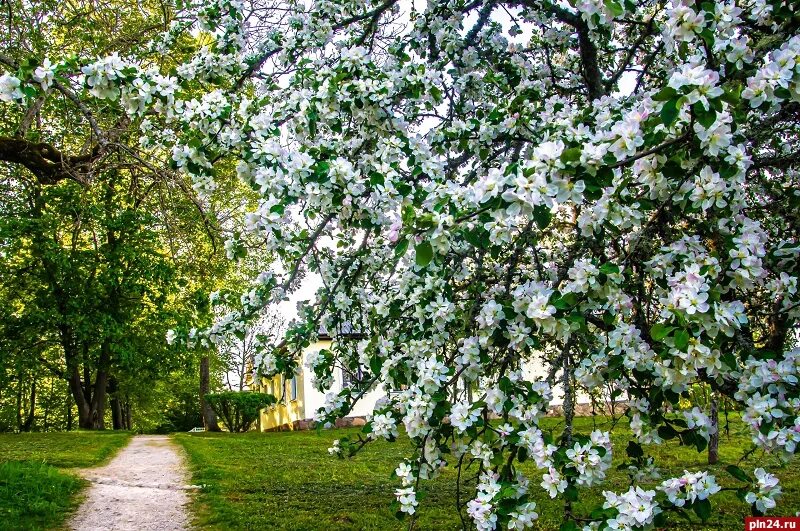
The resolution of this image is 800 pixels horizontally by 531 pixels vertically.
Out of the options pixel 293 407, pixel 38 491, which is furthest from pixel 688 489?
pixel 293 407

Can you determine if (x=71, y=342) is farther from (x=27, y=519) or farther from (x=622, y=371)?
(x=622, y=371)

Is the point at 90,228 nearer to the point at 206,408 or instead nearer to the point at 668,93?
the point at 668,93

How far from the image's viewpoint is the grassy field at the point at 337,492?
590 cm

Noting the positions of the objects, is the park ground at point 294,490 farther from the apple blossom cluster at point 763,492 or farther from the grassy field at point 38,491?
the apple blossom cluster at point 763,492

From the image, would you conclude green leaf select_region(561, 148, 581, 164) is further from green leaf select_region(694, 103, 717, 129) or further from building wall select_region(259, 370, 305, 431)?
building wall select_region(259, 370, 305, 431)

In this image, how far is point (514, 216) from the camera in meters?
2.07

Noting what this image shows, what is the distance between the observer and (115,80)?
2.83 m

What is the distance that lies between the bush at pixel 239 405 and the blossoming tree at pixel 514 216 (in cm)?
1907

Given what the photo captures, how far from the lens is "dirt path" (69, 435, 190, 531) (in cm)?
585

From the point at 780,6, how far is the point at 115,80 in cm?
279

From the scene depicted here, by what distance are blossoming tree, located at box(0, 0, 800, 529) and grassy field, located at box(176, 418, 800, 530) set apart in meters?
2.19

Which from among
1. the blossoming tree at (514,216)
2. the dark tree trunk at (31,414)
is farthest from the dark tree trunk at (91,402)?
the blossoming tree at (514,216)

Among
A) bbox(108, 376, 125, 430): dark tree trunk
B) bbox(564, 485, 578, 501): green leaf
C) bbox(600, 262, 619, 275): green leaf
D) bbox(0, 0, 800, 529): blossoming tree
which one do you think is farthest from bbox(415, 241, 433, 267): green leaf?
bbox(108, 376, 125, 430): dark tree trunk

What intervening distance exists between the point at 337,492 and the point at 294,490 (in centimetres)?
55
